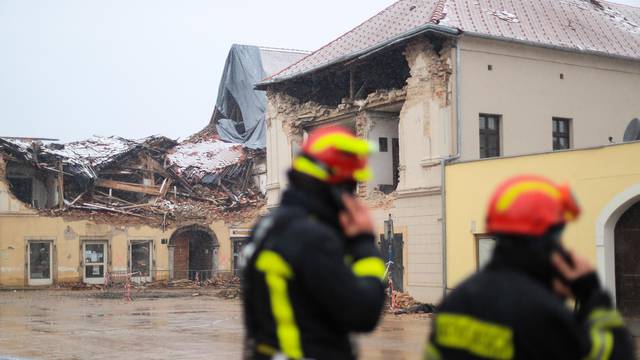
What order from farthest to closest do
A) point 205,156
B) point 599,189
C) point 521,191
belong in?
1. point 205,156
2. point 599,189
3. point 521,191

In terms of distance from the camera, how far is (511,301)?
301 centimetres

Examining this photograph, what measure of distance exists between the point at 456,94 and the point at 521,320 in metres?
20.6

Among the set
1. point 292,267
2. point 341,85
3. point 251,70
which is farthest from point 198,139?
point 292,267

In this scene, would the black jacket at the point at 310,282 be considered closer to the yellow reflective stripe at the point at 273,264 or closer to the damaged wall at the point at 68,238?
the yellow reflective stripe at the point at 273,264

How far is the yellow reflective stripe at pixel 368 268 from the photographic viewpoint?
344 centimetres

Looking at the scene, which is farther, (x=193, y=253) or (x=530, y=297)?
(x=193, y=253)

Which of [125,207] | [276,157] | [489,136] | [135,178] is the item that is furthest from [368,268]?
[135,178]

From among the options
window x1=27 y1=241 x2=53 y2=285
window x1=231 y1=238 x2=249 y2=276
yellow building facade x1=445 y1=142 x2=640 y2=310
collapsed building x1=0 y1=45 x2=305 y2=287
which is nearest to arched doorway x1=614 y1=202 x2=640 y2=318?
yellow building facade x1=445 y1=142 x2=640 y2=310

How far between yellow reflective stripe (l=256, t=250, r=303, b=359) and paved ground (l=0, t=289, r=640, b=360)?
10.7 m

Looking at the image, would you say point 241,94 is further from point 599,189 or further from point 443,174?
point 599,189

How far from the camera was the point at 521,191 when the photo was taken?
3.11 meters

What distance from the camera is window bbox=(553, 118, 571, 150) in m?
25.4

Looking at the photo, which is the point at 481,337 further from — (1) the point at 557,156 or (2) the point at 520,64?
(2) the point at 520,64

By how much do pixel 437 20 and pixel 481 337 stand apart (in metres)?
21.3
